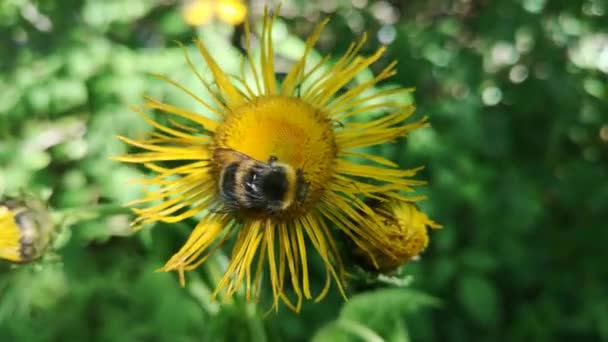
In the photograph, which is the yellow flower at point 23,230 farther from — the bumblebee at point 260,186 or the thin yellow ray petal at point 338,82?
the thin yellow ray petal at point 338,82

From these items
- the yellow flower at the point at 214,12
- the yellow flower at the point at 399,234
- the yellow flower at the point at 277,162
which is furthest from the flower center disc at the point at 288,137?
the yellow flower at the point at 214,12

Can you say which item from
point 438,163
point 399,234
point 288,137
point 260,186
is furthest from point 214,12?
point 399,234

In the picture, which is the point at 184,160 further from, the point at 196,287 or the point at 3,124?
the point at 3,124

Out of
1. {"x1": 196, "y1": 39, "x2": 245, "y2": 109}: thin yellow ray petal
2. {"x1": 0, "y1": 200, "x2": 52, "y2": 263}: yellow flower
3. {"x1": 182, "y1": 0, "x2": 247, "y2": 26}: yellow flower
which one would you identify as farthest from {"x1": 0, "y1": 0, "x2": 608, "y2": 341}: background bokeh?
{"x1": 0, "y1": 200, "x2": 52, "y2": 263}: yellow flower

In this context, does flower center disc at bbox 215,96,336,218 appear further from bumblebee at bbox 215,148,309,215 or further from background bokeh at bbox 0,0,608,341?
background bokeh at bbox 0,0,608,341

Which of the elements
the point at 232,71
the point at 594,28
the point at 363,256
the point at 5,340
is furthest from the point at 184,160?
the point at 594,28

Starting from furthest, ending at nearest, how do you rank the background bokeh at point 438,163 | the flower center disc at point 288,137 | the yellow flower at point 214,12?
the yellow flower at point 214,12, the background bokeh at point 438,163, the flower center disc at point 288,137

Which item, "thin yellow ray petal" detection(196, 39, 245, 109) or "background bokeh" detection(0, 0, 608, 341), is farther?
"background bokeh" detection(0, 0, 608, 341)

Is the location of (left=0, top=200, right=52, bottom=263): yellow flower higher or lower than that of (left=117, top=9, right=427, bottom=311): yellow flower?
lower
